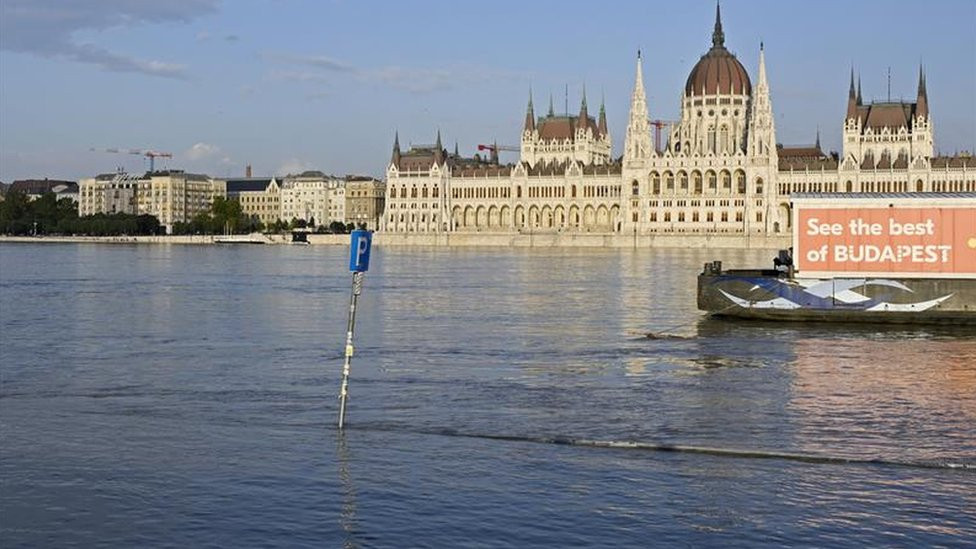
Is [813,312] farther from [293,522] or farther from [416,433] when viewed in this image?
[293,522]

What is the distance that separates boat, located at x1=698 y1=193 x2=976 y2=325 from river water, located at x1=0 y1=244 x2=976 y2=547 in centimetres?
179

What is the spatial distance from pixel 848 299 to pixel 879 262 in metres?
1.30

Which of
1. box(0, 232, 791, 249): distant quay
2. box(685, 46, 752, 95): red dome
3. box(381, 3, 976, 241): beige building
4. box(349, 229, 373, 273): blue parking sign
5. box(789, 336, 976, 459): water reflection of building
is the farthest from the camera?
box(685, 46, 752, 95): red dome

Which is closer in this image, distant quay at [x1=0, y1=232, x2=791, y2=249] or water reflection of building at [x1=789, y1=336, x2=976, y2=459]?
water reflection of building at [x1=789, y1=336, x2=976, y2=459]

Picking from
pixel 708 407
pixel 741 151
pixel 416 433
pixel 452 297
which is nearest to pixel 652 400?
pixel 708 407

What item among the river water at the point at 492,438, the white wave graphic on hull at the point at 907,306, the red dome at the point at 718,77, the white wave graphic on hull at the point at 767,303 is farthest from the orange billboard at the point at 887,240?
the red dome at the point at 718,77

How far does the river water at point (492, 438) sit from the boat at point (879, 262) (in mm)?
1785

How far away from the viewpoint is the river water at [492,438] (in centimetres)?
1223

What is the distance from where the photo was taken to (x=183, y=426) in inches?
691

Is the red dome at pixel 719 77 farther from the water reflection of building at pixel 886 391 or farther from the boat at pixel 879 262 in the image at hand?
the water reflection of building at pixel 886 391

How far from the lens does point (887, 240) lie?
3569cm

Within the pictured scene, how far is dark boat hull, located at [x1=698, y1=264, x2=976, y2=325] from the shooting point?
35.2 meters

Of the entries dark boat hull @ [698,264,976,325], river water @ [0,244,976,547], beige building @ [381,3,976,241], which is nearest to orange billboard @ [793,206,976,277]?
dark boat hull @ [698,264,976,325]

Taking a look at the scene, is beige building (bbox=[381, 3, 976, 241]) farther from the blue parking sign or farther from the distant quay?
the blue parking sign
